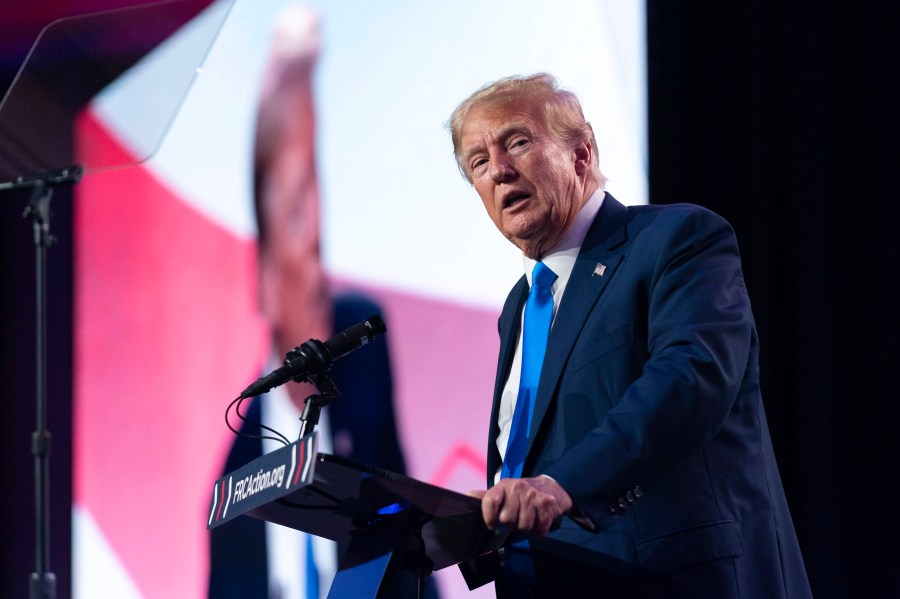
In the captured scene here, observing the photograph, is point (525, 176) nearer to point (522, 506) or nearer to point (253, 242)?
point (522, 506)

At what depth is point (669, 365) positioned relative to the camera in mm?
1528

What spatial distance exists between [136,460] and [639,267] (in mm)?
2436

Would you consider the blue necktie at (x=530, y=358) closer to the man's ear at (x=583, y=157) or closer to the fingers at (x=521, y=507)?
the man's ear at (x=583, y=157)

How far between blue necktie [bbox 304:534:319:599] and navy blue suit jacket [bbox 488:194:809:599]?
1.72 m

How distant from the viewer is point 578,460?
1.42m

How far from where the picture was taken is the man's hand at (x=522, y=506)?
1.29 m


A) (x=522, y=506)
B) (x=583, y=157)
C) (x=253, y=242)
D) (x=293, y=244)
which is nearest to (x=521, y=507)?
(x=522, y=506)

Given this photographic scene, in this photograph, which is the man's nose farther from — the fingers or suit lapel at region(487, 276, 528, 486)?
the fingers

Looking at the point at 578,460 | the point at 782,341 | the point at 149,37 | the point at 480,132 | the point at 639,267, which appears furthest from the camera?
the point at 149,37

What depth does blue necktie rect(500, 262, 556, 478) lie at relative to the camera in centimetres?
183

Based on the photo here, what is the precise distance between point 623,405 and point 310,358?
1.78 feet

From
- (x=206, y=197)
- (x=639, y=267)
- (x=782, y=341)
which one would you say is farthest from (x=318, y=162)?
(x=639, y=267)

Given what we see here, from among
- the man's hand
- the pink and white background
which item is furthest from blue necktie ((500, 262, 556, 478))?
the pink and white background

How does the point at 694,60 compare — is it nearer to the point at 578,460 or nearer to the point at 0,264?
the point at 578,460
